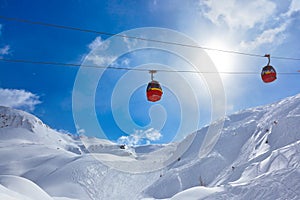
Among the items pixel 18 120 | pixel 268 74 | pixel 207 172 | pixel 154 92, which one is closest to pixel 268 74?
pixel 268 74

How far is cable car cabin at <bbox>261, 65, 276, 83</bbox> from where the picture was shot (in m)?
10.7

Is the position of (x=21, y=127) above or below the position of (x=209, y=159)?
above

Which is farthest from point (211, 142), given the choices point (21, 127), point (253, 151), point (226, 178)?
point (21, 127)

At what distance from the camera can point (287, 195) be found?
37.1 ft

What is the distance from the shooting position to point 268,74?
10.7m

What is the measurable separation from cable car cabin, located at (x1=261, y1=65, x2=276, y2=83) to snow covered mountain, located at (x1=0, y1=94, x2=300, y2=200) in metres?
4.60

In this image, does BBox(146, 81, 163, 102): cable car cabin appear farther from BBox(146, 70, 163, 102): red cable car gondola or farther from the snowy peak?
the snowy peak

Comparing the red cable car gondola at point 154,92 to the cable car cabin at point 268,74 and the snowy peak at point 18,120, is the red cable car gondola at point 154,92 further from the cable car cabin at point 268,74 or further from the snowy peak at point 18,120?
the snowy peak at point 18,120

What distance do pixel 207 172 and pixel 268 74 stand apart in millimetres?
19453

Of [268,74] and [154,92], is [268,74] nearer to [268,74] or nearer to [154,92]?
[268,74]

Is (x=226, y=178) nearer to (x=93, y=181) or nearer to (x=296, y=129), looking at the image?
(x=296, y=129)

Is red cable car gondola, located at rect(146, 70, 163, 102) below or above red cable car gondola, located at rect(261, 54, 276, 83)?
below

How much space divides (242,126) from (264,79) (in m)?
26.1

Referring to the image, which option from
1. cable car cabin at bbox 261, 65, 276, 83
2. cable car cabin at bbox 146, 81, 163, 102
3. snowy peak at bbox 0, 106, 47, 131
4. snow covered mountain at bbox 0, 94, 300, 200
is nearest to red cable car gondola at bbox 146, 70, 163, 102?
cable car cabin at bbox 146, 81, 163, 102
